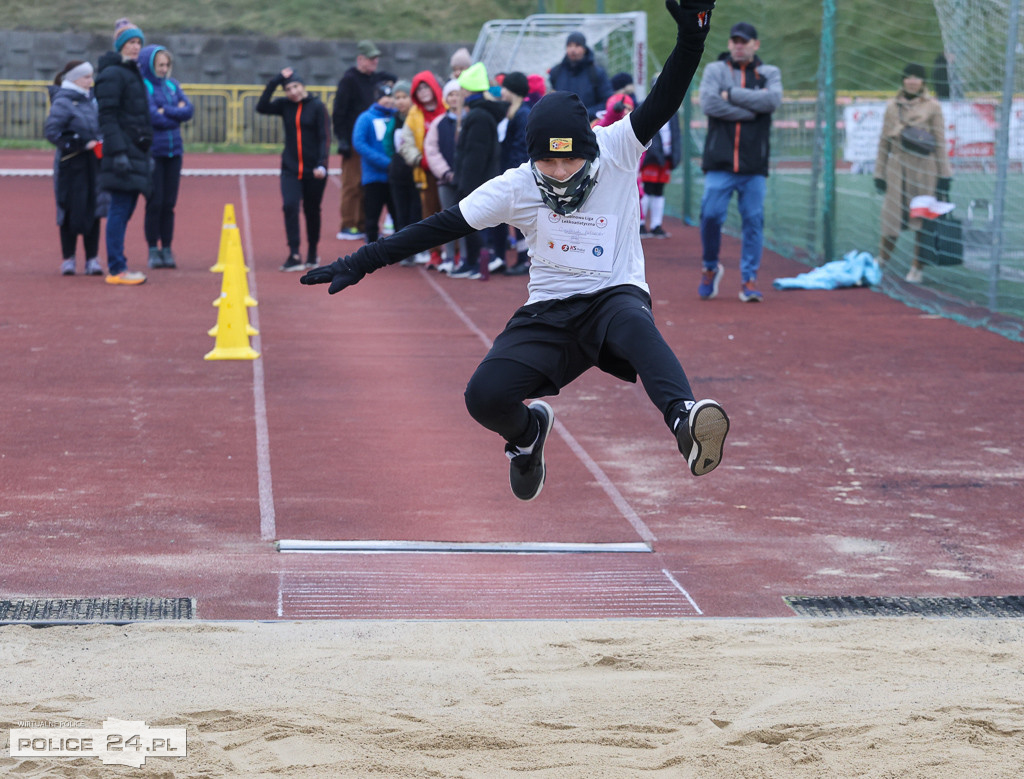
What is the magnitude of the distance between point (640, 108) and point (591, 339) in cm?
93

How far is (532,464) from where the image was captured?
6.07 m

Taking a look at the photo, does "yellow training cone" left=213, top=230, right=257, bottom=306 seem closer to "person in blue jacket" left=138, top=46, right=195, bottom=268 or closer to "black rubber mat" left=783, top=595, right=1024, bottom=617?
"person in blue jacket" left=138, top=46, right=195, bottom=268

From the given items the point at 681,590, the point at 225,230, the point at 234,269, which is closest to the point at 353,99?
the point at 225,230

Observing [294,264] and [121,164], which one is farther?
[294,264]

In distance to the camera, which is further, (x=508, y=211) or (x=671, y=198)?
(x=671, y=198)

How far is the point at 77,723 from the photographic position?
188 inches

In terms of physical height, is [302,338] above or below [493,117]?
below

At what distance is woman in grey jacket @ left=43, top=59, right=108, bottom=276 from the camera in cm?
1339

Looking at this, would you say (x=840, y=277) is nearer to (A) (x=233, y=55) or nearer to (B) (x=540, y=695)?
(B) (x=540, y=695)

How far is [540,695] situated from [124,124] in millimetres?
9522

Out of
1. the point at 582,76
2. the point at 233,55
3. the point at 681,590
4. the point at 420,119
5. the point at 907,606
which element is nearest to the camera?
the point at 907,606

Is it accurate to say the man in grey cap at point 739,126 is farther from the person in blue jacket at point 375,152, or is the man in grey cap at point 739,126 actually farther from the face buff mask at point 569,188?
the face buff mask at point 569,188

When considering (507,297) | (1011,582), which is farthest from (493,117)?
(1011,582)

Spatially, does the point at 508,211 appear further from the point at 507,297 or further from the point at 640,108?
the point at 507,297
